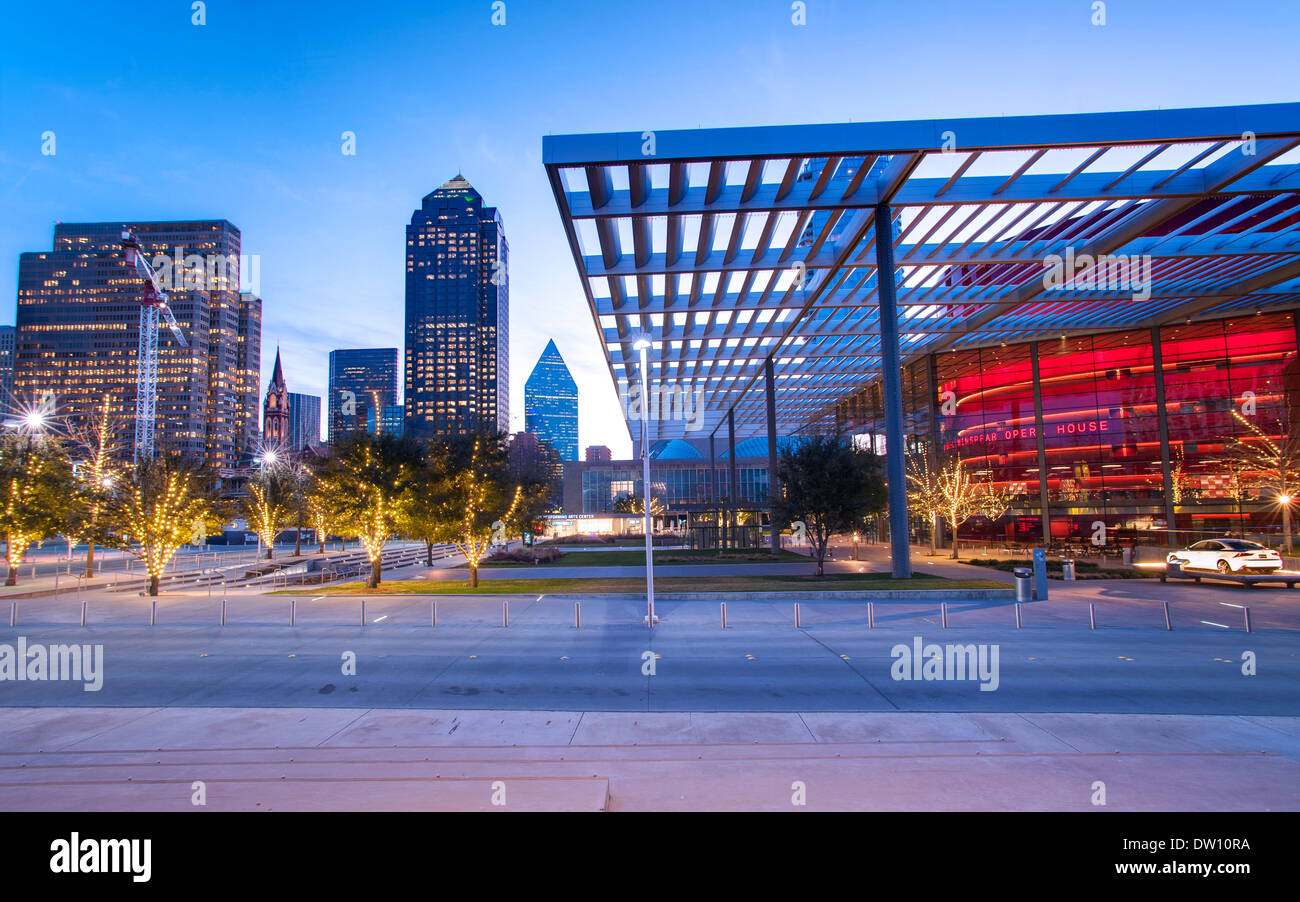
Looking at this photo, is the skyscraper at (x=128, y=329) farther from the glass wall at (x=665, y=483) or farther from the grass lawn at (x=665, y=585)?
the grass lawn at (x=665, y=585)

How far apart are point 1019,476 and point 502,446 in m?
36.5

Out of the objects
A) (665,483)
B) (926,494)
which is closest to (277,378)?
(665,483)

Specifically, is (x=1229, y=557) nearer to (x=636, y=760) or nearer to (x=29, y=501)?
(x=636, y=760)

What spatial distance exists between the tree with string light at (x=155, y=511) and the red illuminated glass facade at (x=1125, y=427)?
4283cm

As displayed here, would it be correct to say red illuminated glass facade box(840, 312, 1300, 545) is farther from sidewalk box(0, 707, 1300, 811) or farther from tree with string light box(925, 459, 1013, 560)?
sidewalk box(0, 707, 1300, 811)

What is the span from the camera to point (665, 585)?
73.8 ft

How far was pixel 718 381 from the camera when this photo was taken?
44625 millimetres

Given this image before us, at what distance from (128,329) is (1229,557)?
232635 millimetres

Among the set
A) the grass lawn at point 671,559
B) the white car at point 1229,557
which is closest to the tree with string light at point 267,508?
the grass lawn at point 671,559

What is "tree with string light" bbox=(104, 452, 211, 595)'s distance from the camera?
22984 mm

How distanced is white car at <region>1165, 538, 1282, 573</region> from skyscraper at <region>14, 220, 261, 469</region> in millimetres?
204398
